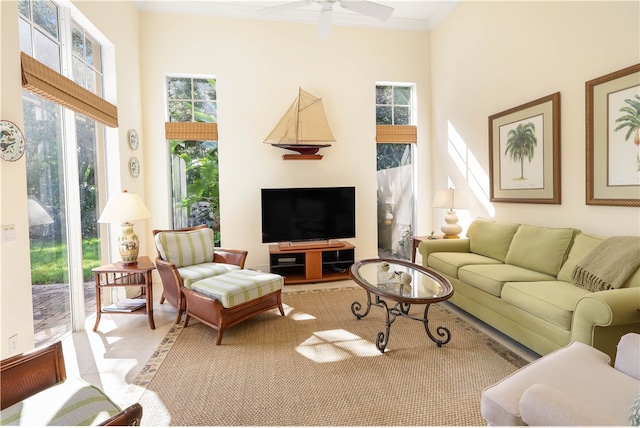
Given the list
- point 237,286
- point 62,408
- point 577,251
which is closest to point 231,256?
point 237,286

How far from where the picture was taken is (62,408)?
126 cm

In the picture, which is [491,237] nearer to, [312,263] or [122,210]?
[312,263]

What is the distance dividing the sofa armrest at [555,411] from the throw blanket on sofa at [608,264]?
1.61 metres

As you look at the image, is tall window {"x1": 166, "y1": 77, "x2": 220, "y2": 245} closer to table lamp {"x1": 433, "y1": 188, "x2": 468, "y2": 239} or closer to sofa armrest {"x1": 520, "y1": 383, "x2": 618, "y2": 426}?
table lamp {"x1": 433, "y1": 188, "x2": 468, "y2": 239}

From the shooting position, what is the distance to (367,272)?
3105 mm

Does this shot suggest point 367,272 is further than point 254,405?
Yes

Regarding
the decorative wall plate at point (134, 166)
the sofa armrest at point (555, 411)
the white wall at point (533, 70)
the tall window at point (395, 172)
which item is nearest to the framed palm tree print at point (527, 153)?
the white wall at point (533, 70)

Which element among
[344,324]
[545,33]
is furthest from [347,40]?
[344,324]

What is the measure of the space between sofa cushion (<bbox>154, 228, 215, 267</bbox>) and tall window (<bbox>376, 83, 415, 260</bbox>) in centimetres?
275

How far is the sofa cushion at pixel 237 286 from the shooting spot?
2771 millimetres

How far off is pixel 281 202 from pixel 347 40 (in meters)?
2.67

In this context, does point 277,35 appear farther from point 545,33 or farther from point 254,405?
point 254,405

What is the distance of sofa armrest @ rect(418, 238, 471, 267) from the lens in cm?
393

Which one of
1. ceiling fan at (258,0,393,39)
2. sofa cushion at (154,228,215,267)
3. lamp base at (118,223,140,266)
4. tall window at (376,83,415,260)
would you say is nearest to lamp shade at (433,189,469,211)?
tall window at (376,83,415,260)
